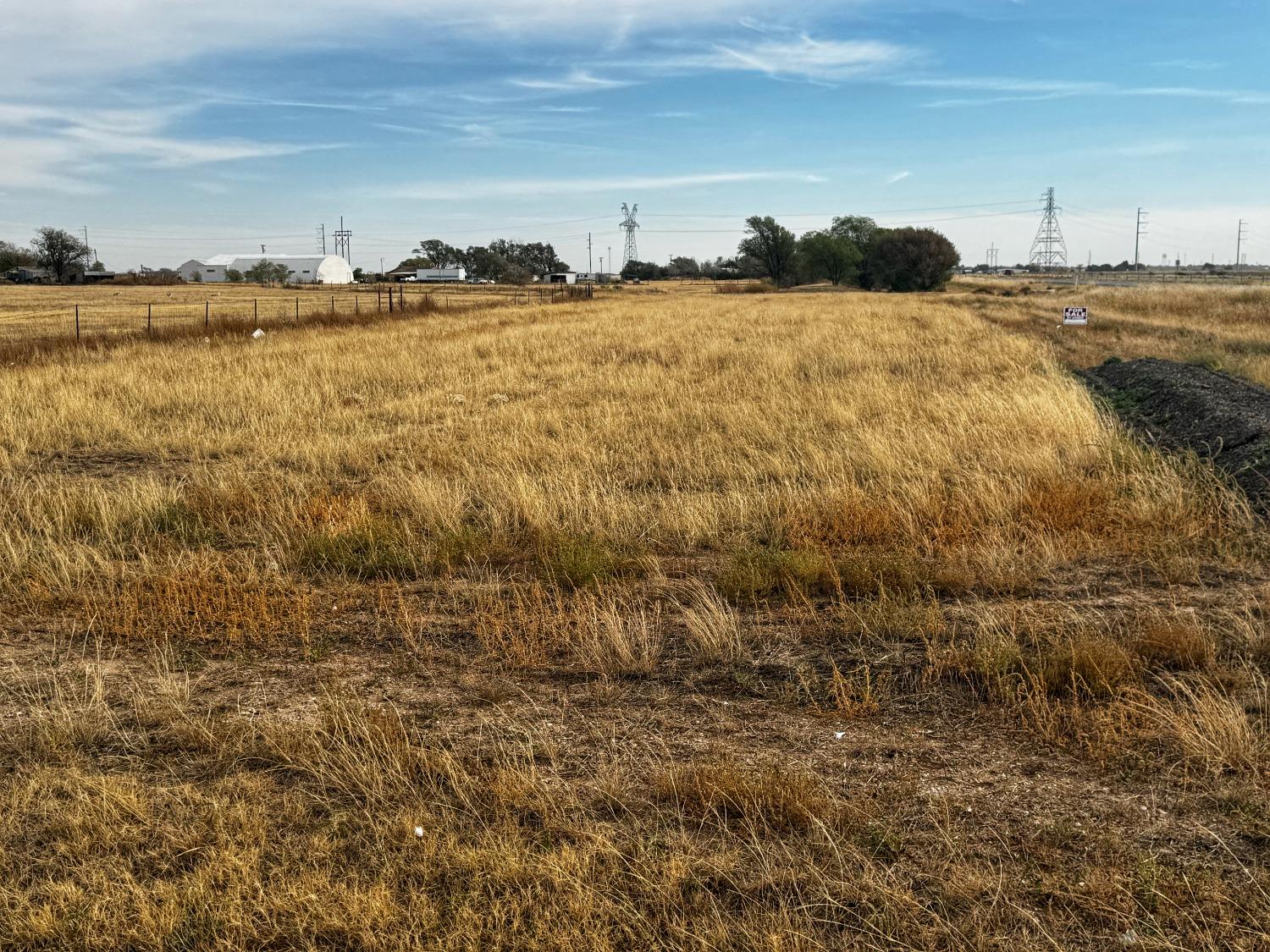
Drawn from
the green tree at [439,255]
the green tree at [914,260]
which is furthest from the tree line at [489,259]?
the green tree at [914,260]

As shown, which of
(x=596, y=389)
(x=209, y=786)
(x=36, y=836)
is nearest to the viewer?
(x=36, y=836)

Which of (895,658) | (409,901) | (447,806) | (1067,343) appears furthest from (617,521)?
(1067,343)

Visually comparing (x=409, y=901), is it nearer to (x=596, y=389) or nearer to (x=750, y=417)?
(x=750, y=417)

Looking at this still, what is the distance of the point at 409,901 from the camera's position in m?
3.44

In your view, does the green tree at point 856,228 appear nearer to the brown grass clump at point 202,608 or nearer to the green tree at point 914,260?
the green tree at point 914,260

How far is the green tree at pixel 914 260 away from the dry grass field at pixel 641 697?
97.4 m

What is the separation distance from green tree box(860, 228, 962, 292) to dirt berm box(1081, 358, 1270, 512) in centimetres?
8894

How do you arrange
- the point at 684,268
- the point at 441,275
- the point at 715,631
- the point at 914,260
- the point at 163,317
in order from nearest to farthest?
the point at 715,631 < the point at 163,317 < the point at 914,260 < the point at 441,275 < the point at 684,268

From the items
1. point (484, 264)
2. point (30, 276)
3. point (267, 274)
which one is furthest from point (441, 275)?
point (30, 276)

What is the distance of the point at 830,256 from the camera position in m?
120

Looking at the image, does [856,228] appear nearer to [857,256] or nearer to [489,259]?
[857,256]

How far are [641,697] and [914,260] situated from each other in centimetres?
10598

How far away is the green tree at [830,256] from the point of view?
4688 inches

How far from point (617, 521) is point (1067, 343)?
24.3 meters
